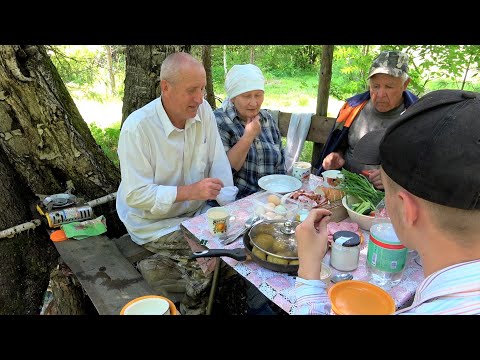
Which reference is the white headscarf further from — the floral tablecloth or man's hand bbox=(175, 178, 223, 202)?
the floral tablecloth

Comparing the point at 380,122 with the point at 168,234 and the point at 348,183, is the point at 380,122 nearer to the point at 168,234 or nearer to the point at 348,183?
the point at 348,183

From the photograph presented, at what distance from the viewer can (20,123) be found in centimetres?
301

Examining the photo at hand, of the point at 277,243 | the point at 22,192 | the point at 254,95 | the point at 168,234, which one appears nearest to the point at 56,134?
the point at 22,192

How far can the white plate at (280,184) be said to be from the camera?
263cm

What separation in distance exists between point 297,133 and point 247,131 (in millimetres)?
1235


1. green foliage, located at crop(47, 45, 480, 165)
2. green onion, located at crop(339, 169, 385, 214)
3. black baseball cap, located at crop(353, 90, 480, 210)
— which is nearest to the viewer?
black baseball cap, located at crop(353, 90, 480, 210)

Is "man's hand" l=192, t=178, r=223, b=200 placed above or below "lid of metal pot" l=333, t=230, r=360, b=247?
below

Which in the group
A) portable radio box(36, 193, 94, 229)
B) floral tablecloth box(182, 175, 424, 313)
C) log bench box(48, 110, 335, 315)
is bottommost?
log bench box(48, 110, 335, 315)

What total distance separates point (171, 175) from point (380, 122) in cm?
210

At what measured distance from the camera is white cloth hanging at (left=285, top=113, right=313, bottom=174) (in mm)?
4117

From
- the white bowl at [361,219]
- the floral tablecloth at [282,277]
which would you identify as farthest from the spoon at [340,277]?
Result: the white bowl at [361,219]

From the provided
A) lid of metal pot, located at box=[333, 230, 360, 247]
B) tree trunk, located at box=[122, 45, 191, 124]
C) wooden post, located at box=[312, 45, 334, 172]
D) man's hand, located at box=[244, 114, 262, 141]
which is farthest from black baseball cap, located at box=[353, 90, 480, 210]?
wooden post, located at box=[312, 45, 334, 172]

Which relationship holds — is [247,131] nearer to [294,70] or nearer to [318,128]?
[318,128]

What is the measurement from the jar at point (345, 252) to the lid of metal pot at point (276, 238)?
7.8 inches
